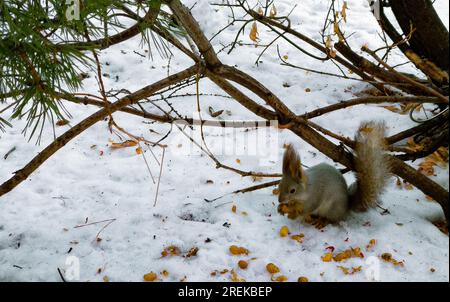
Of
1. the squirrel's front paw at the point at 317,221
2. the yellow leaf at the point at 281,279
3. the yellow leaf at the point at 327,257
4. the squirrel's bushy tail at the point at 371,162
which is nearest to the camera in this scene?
the yellow leaf at the point at 281,279

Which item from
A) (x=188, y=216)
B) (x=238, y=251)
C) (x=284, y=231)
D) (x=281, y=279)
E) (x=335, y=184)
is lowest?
(x=281, y=279)

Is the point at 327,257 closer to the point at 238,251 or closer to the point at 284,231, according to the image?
the point at 284,231

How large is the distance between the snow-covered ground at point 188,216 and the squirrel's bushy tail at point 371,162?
124 mm

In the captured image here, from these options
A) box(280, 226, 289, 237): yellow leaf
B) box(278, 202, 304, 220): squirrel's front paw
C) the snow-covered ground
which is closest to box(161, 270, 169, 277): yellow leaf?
the snow-covered ground

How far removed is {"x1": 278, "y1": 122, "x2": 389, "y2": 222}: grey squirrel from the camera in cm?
201

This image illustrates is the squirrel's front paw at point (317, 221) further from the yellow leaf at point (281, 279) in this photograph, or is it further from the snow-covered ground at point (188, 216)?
the yellow leaf at point (281, 279)

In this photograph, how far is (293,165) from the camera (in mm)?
2109

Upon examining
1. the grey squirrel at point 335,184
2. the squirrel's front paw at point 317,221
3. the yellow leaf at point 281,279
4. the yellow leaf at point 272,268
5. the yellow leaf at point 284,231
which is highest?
the grey squirrel at point 335,184

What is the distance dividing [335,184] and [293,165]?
0.24 metres

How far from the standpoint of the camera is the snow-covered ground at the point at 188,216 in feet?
5.97

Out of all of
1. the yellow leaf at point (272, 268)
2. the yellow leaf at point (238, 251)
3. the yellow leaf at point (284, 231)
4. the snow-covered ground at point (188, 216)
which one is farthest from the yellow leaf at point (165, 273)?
the yellow leaf at point (284, 231)

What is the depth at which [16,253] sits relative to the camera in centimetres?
197

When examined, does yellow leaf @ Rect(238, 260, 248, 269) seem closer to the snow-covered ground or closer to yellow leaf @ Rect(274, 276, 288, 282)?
the snow-covered ground

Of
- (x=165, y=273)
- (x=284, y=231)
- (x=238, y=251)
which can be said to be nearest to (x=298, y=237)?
(x=284, y=231)
